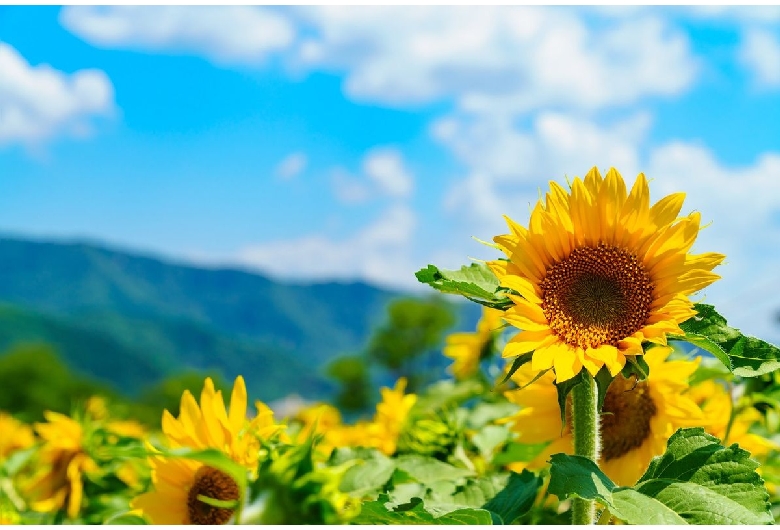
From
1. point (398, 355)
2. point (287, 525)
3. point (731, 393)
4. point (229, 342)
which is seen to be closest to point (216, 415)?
point (287, 525)

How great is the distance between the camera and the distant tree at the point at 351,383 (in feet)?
156

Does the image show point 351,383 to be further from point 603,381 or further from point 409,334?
point 603,381

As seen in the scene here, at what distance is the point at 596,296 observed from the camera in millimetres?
1379

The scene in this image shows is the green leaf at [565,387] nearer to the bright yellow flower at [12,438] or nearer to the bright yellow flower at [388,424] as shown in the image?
the bright yellow flower at [388,424]

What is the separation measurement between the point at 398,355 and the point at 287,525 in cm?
5058

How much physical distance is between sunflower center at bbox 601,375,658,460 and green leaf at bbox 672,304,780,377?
0.45 metres

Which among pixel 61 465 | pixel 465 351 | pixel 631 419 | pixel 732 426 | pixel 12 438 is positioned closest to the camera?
pixel 631 419

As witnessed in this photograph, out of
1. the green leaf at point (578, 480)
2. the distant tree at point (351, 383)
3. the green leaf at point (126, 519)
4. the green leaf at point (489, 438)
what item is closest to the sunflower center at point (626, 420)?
the green leaf at point (489, 438)

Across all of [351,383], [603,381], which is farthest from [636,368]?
[351,383]

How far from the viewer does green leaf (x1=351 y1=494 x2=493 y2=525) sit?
1.14m

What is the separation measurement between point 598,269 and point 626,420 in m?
0.46

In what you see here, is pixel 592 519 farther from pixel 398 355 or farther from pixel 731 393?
pixel 398 355

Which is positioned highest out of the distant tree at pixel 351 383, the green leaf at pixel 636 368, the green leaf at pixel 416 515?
the distant tree at pixel 351 383

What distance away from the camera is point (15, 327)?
136m
